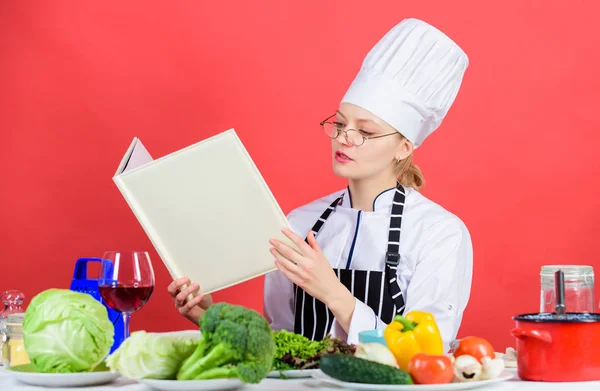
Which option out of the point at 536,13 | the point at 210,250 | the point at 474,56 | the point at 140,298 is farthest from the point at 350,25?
the point at 140,298

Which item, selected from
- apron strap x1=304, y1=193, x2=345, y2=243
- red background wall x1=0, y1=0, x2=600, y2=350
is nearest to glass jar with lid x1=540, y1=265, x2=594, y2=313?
apron strap x1=304, y1=193, x2=345, y2=243

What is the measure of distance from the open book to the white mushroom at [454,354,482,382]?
0.75 meters

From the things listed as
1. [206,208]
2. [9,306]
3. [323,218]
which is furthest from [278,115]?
[9,306]

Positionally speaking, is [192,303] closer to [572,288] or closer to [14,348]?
[14,348]

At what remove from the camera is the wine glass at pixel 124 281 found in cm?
197

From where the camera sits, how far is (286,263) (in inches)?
91.5

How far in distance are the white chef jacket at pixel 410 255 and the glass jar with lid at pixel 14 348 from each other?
3.02ft

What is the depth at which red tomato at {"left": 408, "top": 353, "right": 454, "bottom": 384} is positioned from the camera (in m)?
1.64

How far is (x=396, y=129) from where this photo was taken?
9.11 ft

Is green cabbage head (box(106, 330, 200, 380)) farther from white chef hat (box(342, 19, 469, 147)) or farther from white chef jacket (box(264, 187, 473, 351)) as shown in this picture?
white chef hat (box(342, 19, 469, 147))

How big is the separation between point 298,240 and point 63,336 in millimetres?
741

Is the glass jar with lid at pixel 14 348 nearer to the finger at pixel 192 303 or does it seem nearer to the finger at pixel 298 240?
the finger at pixel 192 303

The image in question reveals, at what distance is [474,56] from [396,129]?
1.17 metres

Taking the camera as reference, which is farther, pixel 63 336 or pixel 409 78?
pixel 409 78
